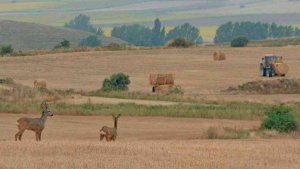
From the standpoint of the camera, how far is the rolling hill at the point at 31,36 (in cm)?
15210

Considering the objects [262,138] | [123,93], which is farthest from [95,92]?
[262,138]

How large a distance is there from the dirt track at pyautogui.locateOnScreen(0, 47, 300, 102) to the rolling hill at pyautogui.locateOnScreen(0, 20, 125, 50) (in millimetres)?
63287

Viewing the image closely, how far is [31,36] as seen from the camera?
6255 inches

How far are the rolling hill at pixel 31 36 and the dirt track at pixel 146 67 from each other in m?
63.3

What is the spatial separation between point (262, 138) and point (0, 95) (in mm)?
18106

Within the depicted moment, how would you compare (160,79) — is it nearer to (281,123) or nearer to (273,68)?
(273,68)

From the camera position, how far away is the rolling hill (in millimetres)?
152100

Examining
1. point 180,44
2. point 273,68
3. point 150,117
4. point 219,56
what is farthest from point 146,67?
point 150,117

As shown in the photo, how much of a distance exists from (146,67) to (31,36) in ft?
280

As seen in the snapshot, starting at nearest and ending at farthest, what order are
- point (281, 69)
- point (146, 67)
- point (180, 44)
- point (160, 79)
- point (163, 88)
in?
point (163, 88), point (160, 79), point (281, 69), point (146, 67), point (180, 44)

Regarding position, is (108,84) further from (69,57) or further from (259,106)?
(69,57)

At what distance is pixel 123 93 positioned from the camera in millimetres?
52000

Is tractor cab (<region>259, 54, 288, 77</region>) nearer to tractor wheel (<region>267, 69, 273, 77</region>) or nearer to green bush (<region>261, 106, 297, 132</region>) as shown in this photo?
tractor wheel (<region>267, 69, 273, 77</region>)

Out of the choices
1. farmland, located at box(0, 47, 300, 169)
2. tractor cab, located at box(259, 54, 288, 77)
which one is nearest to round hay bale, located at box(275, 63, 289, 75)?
tractor cab, located at box(259, 54, 288, 77)
